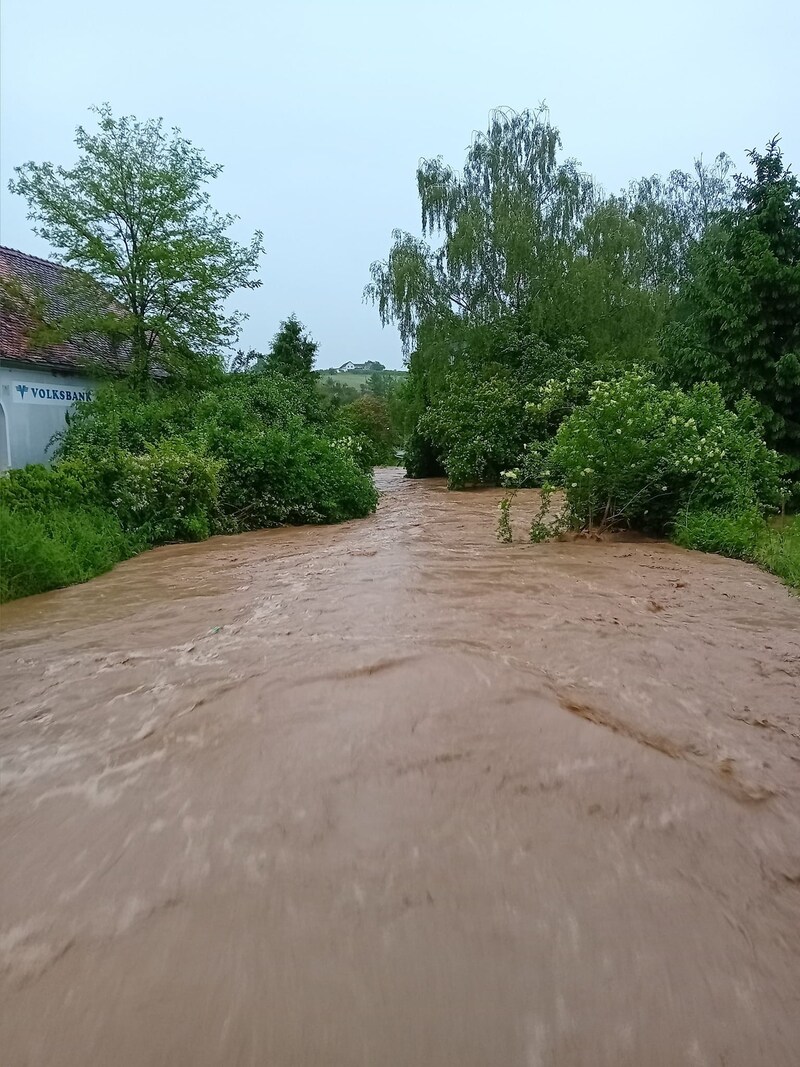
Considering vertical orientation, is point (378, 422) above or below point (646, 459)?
below

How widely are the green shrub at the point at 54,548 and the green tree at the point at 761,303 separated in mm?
10714

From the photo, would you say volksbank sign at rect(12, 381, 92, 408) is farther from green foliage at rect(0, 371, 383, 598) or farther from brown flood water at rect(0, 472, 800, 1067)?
brown flood water at rect(0, 472, 800, 1067)

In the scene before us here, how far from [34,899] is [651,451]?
9568 mm

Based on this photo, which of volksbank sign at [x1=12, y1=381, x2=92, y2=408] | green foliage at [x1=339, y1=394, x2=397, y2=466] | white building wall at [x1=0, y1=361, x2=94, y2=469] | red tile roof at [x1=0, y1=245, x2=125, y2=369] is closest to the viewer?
white building wall at [x1=0, y1=361, x2=94, y2=469]

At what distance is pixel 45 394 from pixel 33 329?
4.71ft

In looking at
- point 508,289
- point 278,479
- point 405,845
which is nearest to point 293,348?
point 508,289

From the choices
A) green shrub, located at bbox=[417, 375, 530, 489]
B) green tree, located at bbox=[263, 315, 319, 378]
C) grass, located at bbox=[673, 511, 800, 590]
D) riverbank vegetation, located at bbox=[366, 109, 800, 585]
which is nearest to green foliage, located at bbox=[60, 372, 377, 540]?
riverbank vegetation, located at bbox=[366, 109, 800, 585]

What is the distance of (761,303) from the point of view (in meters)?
14.5

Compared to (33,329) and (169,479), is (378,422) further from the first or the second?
(169,479)

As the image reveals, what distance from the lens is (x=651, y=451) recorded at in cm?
1102

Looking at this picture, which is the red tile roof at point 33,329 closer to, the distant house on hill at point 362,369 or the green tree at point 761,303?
the green tree at point 761,303

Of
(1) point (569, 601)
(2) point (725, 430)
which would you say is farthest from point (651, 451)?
(1) point (569, 601)

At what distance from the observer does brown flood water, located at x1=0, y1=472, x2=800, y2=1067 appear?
2.40 meters

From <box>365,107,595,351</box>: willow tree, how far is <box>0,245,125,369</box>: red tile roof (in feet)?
37.5
